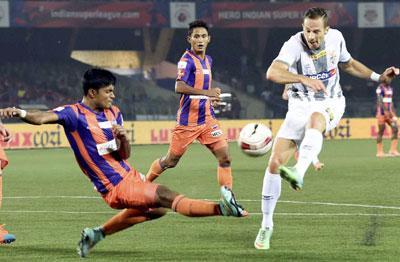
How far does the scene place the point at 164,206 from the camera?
27.4ft

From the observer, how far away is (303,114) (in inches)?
369

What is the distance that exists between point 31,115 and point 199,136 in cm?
538

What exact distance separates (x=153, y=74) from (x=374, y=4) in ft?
31.9

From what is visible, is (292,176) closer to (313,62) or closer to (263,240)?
(263,240)

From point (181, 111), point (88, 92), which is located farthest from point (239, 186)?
point (88, 92)

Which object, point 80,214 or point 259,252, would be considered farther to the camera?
point 80,214

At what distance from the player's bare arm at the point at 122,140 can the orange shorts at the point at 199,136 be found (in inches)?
178

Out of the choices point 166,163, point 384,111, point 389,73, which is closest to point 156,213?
point 389,73

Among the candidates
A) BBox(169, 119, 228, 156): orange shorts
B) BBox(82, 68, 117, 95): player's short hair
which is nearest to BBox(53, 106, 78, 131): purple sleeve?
BBox(82, 68, 117, 95): player's short hair

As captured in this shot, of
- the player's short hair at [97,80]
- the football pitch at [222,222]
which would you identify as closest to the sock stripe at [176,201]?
the football pitch at [222,222]

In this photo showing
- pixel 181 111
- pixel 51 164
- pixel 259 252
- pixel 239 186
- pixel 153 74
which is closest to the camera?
pixel 259 252

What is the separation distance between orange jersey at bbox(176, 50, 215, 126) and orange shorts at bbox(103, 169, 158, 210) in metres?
4.74

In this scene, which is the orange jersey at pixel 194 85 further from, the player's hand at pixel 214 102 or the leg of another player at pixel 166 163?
the leg of another player at pixel 166 163

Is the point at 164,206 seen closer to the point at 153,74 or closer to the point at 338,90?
the point at 338,90
